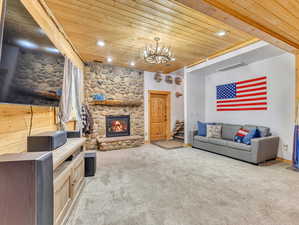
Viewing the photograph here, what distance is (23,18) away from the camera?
1336 mm

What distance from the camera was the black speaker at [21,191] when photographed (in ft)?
3.02

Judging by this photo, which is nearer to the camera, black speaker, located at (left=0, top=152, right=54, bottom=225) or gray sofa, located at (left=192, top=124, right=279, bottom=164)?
black speaker, located at (left=0, top=152, right=54, bottom=225)

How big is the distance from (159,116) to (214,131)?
2.40 metres

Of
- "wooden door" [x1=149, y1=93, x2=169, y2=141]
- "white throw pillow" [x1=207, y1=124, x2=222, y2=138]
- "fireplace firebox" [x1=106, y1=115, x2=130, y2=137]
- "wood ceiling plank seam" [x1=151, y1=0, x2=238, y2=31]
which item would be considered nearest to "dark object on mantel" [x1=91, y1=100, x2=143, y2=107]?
"fireplace firebox" [x1=106, y1=115, x2=130, y2=137]

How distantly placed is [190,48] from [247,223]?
3599 mm

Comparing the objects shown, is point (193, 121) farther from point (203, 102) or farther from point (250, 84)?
point (250, 84)

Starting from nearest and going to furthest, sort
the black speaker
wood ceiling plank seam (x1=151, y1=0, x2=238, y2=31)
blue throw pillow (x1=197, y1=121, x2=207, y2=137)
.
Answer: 1. the black speaker
2. wood ceiling plank seam (x1=151, y1=0, x2=238, y2=31)
3. blue throw pillow (x1=197, y1=121, x2=207, y2=137)

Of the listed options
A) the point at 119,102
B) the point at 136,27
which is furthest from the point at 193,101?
the point at 136,27

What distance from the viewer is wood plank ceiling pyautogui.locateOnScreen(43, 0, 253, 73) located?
2.27 meters

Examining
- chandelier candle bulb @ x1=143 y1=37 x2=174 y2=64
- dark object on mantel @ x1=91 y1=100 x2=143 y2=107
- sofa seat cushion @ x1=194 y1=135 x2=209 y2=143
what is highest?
chandelier candle bulb @ x1=143 y1=37 x2=174 y2=64

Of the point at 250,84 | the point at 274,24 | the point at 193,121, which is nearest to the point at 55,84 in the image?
the point at 274,24

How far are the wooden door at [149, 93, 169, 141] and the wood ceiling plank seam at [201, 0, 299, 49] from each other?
404 cm

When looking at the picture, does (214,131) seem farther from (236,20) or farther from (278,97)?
(236,20)

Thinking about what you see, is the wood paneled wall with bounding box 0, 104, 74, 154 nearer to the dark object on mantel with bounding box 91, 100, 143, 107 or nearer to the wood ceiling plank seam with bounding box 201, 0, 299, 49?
the wood ceiling plank seam with bounding box 201, 0, 299, 49
